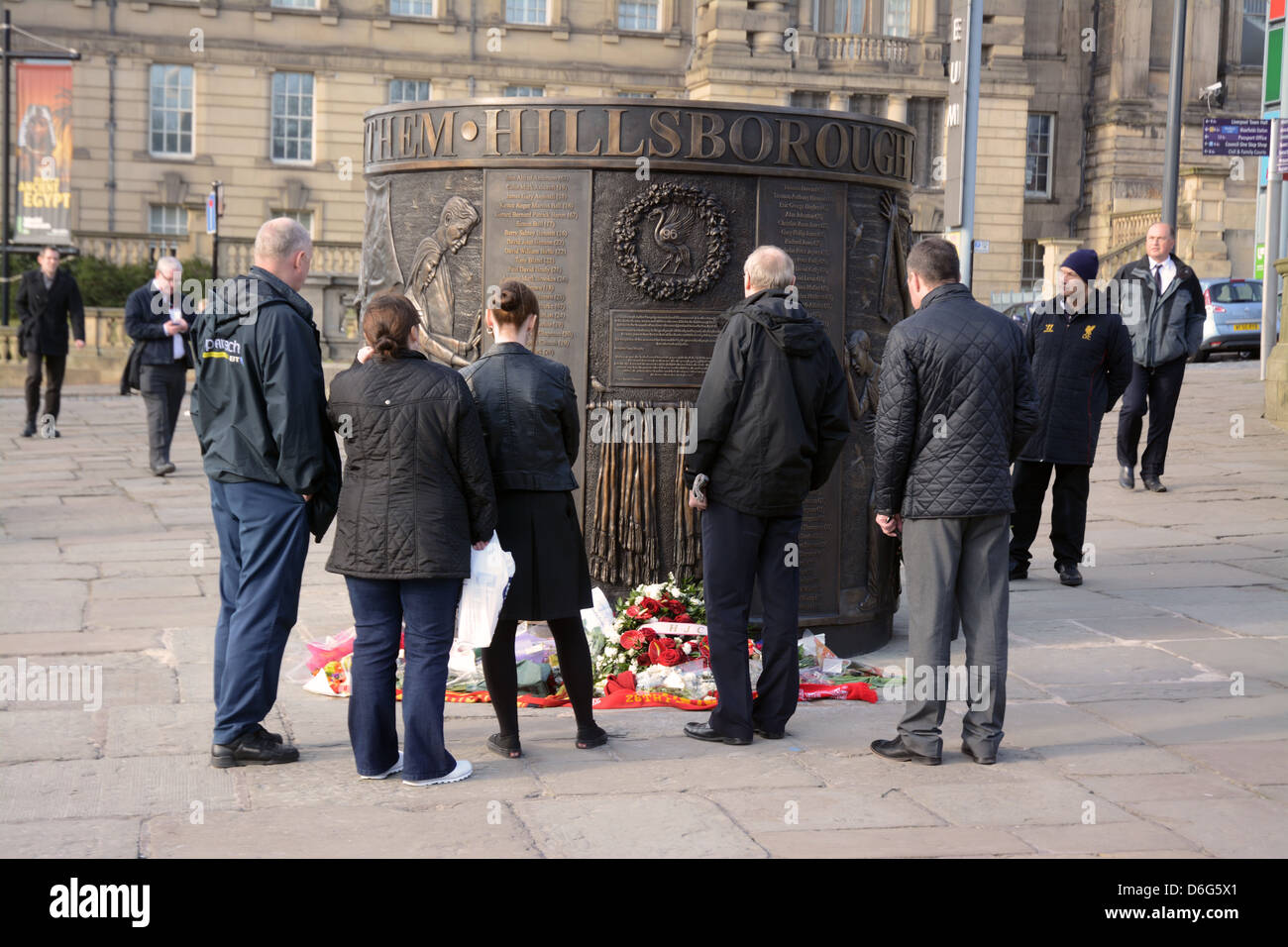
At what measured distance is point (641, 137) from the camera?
7488 mm

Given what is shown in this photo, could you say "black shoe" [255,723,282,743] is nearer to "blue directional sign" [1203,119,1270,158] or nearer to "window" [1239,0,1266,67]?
"blue directional sign" [1203,119,1270,158]

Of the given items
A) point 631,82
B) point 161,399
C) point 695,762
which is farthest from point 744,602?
point 631,82

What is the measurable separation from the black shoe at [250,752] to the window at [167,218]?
3740cm

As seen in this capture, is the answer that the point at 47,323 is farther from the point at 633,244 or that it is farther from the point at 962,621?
the point at 962,621

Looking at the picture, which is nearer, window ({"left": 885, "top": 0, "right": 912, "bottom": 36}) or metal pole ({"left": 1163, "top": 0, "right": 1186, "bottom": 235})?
metal pole ({"left": 1163, "top": 0, "right": 1186, "bottom": 235})

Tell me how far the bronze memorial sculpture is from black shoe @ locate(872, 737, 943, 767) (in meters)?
1.79

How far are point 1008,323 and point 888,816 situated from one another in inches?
79.1

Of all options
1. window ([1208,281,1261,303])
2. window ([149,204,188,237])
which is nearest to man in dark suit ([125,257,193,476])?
window ([1208,281,1261,303])

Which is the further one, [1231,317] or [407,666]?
[1231,317]

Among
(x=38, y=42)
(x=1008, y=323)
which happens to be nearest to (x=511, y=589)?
(x=1008, y=323)

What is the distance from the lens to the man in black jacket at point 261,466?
569 cm

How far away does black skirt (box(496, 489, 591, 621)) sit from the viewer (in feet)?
19.1

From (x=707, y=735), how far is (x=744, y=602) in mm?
559

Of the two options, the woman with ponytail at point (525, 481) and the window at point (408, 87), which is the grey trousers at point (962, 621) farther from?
the window at point (408, 87)
